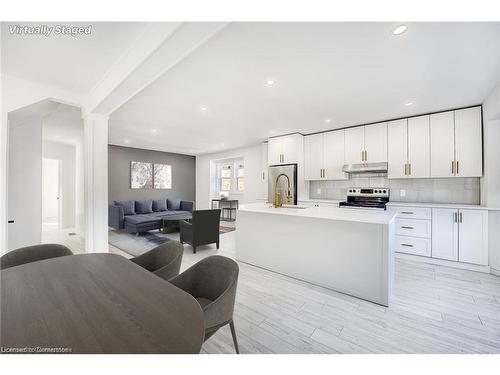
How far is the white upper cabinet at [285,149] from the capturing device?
189 inches

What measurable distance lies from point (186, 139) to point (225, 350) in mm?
4932

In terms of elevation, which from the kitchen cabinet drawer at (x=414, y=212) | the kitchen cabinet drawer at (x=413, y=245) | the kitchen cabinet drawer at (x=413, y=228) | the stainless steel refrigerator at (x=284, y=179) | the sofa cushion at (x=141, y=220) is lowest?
the kitchen cabinet drawer at (x=413, y=245)

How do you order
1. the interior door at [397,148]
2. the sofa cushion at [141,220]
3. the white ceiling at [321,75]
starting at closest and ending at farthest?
the white ceiling at [321,75] → the interior door at [397,148] → the sofa cushion at [141,220]

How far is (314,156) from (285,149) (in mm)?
696

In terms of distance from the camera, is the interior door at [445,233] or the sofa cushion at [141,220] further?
the sofa cushion at [141,220]

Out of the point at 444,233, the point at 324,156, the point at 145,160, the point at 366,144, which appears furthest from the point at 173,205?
the point at 444,233

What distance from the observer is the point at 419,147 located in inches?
139

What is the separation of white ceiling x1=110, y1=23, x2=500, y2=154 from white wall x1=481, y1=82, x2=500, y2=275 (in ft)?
0.88

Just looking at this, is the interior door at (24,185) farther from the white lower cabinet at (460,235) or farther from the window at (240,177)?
the white lower cabinet at (460,235)

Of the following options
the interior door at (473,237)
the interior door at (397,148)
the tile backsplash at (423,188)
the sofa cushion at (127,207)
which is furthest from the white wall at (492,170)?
the sofa cushion at (127,207)

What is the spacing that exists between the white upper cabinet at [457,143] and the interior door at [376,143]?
67 cm

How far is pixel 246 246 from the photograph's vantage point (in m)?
3.23

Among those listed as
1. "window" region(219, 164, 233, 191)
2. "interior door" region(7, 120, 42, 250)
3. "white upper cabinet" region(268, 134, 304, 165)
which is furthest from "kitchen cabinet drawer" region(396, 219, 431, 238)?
"interior door" region(7, 120, 42, 250)
